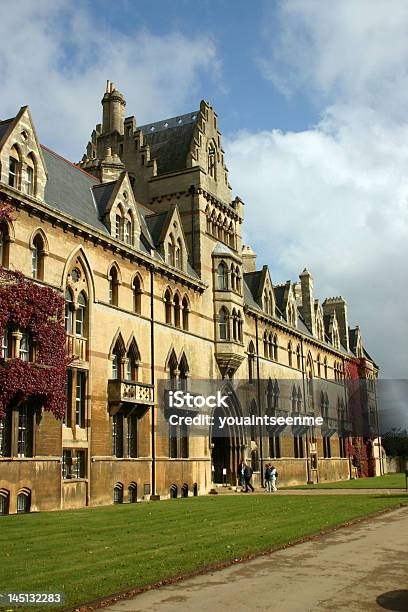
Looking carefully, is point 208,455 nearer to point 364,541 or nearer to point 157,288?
point 157,288

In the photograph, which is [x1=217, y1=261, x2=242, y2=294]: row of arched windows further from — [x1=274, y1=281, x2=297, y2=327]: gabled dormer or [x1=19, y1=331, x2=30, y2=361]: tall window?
[x1=19, y1=331, x2=30, y2=361]: tall window

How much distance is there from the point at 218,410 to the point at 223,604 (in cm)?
3408

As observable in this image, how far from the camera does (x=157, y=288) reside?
→ 3619 cm

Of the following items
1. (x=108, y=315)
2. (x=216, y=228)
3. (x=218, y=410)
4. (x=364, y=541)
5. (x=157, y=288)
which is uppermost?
(x=216, y=228)

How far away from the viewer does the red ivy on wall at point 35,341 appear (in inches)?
949

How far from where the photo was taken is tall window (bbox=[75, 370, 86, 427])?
28.9 m

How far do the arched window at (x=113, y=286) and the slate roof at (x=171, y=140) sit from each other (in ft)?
44.8

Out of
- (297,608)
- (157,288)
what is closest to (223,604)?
(297,608)

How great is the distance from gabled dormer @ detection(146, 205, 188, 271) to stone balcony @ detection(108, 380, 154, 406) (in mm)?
8076

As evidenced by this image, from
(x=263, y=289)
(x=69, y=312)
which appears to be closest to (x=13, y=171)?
(x=69, y=312)

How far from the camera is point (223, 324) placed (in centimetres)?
4269

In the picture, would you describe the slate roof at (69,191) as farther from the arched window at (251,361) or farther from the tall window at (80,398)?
the arched window at (251,361)

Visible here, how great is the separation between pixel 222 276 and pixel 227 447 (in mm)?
11089

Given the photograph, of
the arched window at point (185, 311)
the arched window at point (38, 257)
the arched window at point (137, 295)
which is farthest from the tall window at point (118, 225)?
the arched window at point (185, 311)
